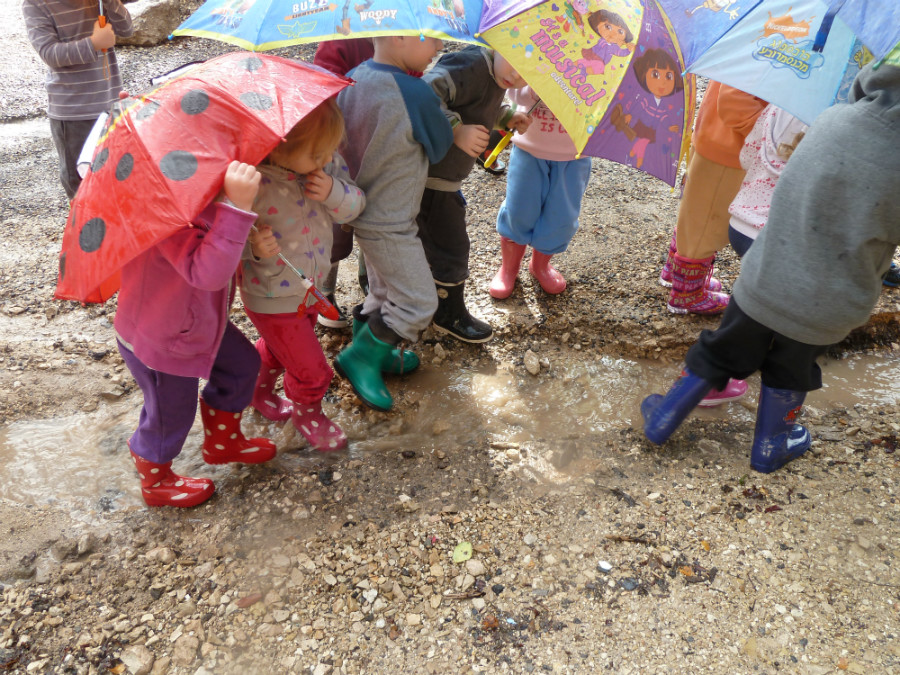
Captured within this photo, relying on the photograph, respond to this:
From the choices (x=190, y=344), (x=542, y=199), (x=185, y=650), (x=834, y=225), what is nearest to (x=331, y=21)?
(x=190, y=344)

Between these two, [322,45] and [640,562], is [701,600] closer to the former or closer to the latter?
[640,562]

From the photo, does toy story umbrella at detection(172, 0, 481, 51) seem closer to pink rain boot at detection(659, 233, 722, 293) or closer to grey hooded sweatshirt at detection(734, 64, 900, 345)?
grey hooded sweatshirt at detection(734, 64, 900, 345)

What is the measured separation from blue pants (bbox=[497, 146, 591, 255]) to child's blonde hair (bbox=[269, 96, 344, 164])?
3.81ft

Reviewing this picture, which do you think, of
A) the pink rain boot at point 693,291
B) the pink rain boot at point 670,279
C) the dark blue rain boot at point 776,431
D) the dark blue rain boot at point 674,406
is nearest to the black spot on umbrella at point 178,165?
the dark blue rain boot at point 674,406

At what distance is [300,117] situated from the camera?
63.2 inches

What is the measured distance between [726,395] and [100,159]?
7.99ft

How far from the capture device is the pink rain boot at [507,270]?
3105 mm

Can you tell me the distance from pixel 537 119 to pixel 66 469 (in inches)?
90.6

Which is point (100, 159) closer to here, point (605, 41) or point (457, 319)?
point (605, 41)

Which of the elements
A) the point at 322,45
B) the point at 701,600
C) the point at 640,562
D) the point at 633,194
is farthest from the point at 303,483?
the point at 633,194

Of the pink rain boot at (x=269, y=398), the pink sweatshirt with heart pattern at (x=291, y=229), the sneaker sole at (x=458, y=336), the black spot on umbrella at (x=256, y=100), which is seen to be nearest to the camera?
the black spot on umbrella at (x=256, y=100)

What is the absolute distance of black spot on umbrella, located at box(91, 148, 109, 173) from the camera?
154 centimetres

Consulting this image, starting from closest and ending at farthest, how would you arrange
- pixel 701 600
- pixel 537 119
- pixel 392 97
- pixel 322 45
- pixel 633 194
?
1. pixel 701 600
2. pixel 392 97
3. pixel 322 45
4. pixel 537 119
5. pixel 633 194

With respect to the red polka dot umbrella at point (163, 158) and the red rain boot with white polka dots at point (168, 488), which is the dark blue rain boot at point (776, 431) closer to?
the red polka dot umbrella at point (163, 158)
